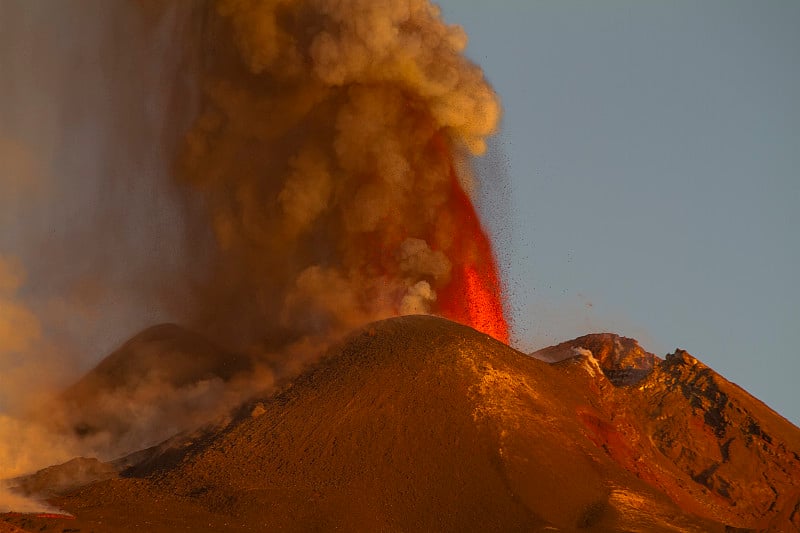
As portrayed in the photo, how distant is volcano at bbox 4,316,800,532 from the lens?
45.8 metres

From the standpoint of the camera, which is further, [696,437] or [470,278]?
[470,278]

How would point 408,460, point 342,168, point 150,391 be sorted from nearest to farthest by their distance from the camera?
point 408,460
point 150,391
point 342,168

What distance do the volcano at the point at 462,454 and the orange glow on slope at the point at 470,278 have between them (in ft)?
28.3

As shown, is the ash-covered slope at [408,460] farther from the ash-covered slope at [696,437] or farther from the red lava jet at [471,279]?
the red lava jet at [471,279]

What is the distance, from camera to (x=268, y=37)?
7206 cm

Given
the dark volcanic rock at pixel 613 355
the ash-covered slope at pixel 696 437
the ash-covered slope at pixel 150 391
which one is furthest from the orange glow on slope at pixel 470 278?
the ash-covered slope at pixel 150 391

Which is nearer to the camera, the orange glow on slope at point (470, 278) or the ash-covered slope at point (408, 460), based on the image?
the ash-covered slope at point (408, 460)

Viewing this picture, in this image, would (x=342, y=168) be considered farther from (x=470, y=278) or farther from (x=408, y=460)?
(x=408, y=460)

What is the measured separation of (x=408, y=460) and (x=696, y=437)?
52.8ft

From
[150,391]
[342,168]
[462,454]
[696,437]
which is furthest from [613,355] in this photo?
[150,391]

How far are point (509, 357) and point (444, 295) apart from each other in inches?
480

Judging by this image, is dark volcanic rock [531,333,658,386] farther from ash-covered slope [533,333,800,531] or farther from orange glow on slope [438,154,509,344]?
orange glow on slope [438,154,509,344]

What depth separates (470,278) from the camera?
69.4m

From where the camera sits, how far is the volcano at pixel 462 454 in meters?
45.8
